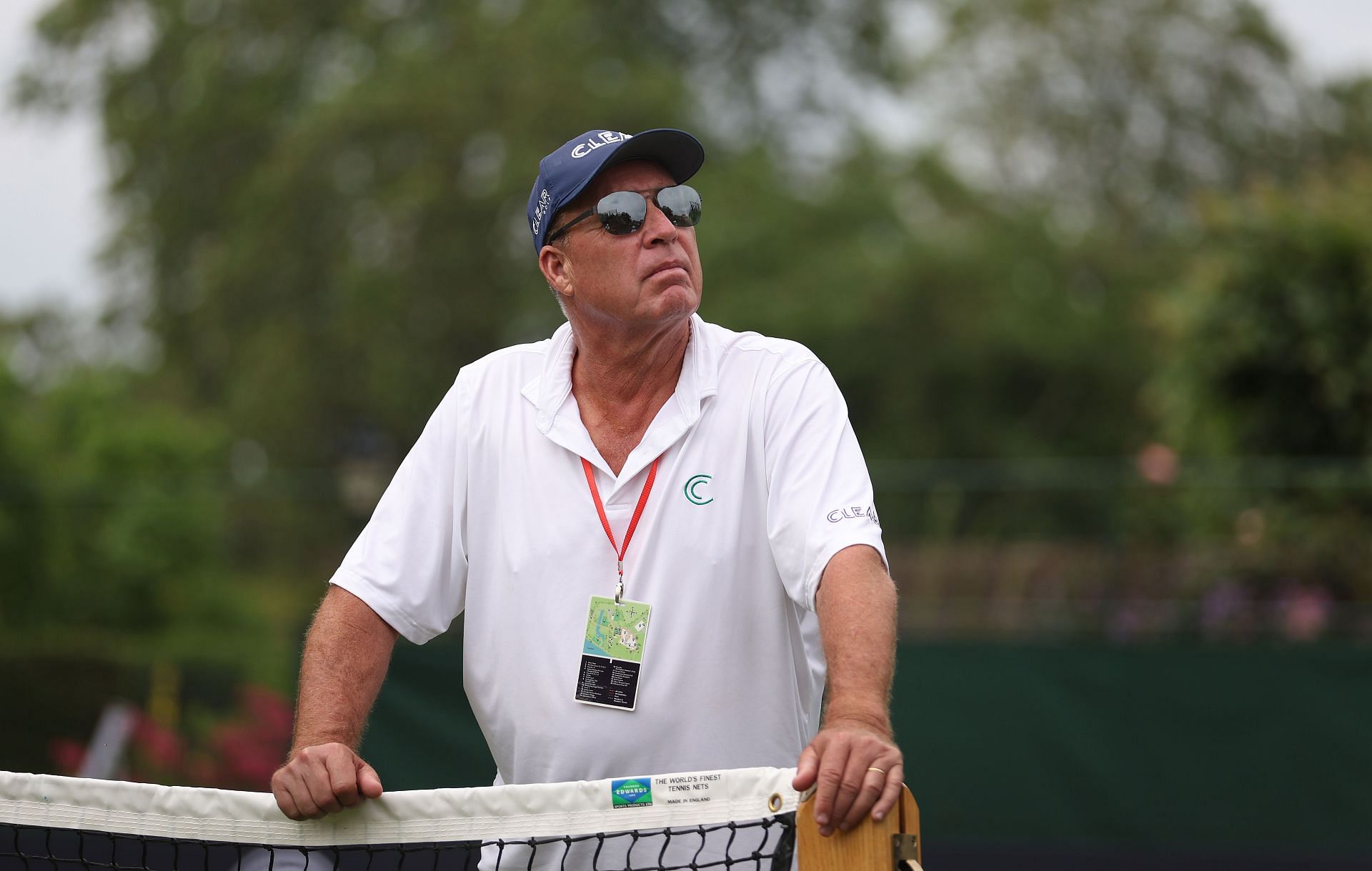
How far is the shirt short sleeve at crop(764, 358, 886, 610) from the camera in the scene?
274cm

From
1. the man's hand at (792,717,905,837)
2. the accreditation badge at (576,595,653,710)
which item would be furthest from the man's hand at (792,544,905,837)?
the accreditation badge at (576,595,653,710)

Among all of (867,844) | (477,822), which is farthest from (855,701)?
(477,822)

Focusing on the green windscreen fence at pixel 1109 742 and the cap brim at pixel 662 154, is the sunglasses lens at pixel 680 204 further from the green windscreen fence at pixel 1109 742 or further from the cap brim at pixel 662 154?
the green windscreen fence at pixel 1109 742

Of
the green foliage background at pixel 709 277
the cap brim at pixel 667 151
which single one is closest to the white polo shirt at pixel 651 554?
the cap brim at pixel 667 151

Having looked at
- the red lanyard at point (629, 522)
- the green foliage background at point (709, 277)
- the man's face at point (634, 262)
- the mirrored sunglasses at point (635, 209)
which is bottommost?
the red lanyard at point (629, 522)

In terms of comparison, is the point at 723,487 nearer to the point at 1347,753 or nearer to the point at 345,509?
the point at 1347,753

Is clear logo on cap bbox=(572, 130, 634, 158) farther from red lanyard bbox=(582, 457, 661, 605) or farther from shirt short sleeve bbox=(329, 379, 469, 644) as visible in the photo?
red lanyard bbox=(582, 457, 661, 605)

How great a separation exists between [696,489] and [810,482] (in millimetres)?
286

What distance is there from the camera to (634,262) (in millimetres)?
3217

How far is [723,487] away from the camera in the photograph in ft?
9.89

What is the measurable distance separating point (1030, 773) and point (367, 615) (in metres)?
5.80

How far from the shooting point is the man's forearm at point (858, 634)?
244cm

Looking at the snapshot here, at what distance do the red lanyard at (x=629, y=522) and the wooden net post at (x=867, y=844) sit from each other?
0.79 metres

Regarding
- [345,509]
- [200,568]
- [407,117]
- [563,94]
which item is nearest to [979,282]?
[563,94]
